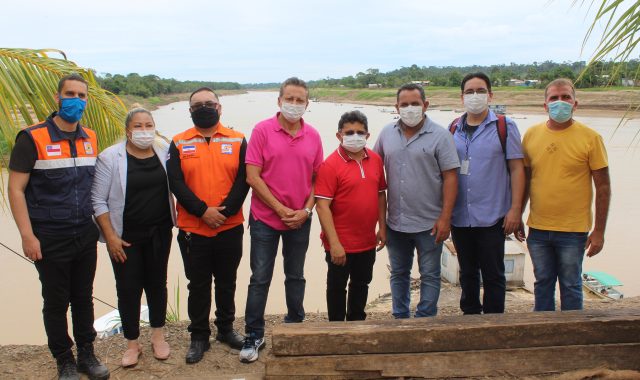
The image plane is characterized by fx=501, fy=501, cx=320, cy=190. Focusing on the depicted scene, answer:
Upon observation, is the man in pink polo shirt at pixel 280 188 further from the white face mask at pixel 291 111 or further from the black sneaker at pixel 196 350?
the black sneaker at pixel 196 350

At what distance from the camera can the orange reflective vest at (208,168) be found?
10.2 ft

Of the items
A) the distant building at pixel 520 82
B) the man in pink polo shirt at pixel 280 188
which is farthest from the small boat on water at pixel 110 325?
the distant building at pixel 520 82

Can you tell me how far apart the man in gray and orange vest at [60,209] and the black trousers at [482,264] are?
2.37 metres

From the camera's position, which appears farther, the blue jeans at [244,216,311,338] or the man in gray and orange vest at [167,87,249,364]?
the blue jeans at [244,216,311,338]

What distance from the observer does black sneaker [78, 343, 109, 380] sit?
3.06 meters

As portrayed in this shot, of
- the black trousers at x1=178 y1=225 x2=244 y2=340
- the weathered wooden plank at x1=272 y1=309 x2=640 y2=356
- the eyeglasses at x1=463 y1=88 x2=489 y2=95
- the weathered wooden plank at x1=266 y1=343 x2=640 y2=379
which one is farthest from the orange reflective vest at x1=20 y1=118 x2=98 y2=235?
the eyeglasses at x1=463 y1=88 x2=489 y2=95

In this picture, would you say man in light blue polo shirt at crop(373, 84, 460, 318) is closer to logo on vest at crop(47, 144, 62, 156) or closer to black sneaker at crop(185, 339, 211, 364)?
black sneaker at crop(185, 339, 211, 364)

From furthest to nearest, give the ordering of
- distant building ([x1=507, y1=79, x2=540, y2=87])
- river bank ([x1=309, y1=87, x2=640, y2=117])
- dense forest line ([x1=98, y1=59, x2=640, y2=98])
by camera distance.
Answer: distant building ([x1=507, y1=79, x2=540, y2=87]), river bank ([x1=309, y1=87, x2=640, y2=117]), dense forest line ([x1=98, y1=59, x2=640, y2=98])

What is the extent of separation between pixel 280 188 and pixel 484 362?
1548 mm

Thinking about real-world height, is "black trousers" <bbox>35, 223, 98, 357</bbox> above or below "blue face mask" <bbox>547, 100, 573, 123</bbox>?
below

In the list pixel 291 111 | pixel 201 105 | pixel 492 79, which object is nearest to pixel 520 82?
pixel 492 79

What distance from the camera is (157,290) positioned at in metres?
3.25

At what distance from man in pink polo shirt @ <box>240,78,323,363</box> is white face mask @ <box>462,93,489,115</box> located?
1.02 meters

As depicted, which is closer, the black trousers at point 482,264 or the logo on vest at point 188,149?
the logo on vest at point 188,149
